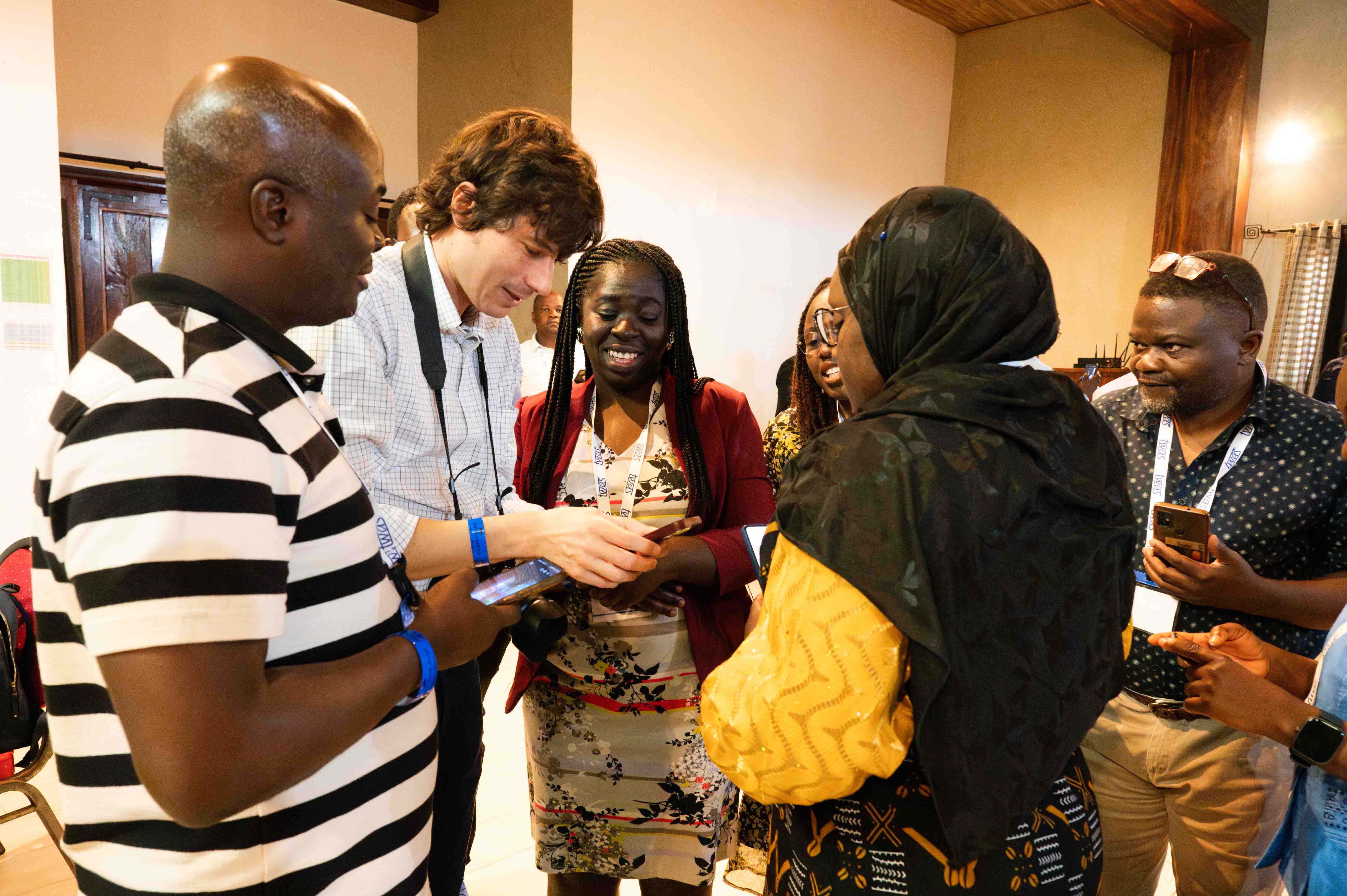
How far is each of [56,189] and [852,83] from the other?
555 cm

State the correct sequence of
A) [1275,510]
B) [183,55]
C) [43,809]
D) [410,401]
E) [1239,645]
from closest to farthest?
[410,401] < [1239,645] < [1275,510] < [43,809] < [183,55]

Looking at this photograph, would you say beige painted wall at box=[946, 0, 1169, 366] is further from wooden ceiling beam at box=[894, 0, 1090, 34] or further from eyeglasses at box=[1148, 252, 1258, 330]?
eyeglasses at box=[1148, 252, 1258, 330]

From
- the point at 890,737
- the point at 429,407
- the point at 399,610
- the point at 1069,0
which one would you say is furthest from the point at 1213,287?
the point at 1069,0

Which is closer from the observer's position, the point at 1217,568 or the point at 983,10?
the point at 1217,568

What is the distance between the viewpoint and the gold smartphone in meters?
1.63

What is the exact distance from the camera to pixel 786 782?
37.8 inches

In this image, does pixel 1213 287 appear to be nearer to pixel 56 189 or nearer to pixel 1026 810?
pixel 1026 810

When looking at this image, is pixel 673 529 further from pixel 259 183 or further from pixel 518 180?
pixel 259 183

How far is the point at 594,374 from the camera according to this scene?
6.60ft

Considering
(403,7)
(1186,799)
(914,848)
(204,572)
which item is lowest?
(1186,799)

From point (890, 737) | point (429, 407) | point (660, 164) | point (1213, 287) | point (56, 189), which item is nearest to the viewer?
point (890, 737)

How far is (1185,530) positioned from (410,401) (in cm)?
152

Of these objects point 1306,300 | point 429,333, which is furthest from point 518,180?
point 1306,300

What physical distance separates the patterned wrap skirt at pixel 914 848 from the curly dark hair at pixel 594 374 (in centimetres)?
88
